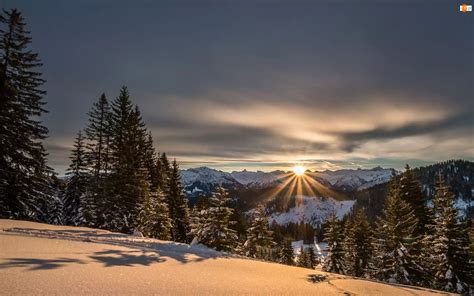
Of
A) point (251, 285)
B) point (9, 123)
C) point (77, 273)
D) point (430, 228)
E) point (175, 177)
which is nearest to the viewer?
point (77, 273)

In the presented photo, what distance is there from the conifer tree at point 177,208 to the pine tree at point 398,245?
2772 centimetres

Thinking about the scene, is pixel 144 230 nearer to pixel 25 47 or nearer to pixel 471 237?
pixel 25 47

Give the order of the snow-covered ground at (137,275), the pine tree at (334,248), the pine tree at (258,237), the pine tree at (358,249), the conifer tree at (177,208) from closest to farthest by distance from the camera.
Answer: the snow-covered ground at (137,275) → the pine tree at (334,248) → the pine tree at (358,249) → the pine tree at (258,237) → the conifer tree at (177,208)

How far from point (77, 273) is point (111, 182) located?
27.2m

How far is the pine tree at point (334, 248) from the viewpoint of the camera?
4069cm

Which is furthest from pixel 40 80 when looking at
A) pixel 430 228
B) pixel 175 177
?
pixel 430 228

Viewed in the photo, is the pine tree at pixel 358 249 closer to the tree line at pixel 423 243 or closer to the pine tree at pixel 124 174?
the tree line at pixel 423 243

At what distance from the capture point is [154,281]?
5.39 metres

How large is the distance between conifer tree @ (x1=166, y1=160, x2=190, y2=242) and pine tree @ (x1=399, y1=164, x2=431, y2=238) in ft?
98.8

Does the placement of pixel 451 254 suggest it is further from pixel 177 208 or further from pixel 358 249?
pixel 177 208

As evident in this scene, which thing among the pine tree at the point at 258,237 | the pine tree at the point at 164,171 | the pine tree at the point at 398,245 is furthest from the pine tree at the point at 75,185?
the pine tree at the point at 398,245

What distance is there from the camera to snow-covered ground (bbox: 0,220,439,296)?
4641mm

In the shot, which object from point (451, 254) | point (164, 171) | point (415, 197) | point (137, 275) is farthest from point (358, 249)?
point (137, 275)

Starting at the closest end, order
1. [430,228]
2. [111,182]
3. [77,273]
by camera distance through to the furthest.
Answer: [77,273] < [430,228] < [111,182]
